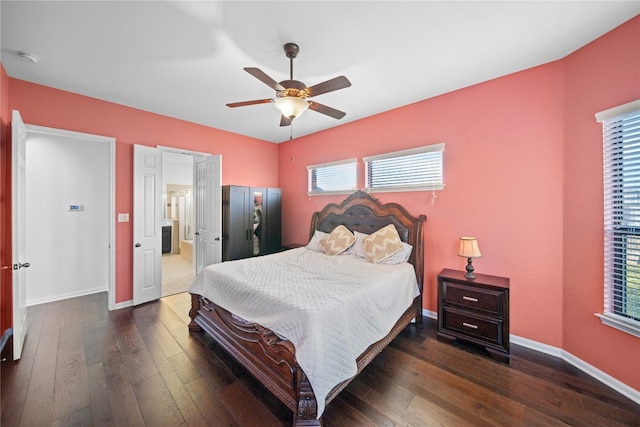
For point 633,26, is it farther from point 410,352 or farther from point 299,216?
point 299,216

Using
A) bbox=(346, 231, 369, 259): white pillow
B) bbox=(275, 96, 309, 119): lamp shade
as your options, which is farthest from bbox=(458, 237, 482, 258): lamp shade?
bbox=(275, 96, 309, 119): lamp shade

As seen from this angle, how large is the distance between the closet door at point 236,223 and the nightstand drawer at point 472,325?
3217 mm

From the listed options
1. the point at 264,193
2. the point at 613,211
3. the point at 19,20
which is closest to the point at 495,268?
the point at 613,211

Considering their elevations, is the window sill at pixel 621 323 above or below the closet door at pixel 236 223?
below

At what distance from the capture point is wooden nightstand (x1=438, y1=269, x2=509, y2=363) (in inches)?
93.5

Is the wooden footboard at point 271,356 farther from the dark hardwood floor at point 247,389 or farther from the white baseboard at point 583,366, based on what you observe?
the white baseboard at point 583,366

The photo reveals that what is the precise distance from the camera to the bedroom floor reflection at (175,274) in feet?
14.3

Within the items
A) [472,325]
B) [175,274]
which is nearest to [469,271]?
[472,325]

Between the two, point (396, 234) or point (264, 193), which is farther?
point (264, 193)

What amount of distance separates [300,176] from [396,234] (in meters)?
2.52

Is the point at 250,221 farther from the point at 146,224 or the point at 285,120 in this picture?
the point at 285,120

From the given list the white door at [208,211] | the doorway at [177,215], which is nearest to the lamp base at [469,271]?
the white door at [208,211]

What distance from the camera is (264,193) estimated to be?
475 cm

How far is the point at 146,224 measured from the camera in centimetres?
368
